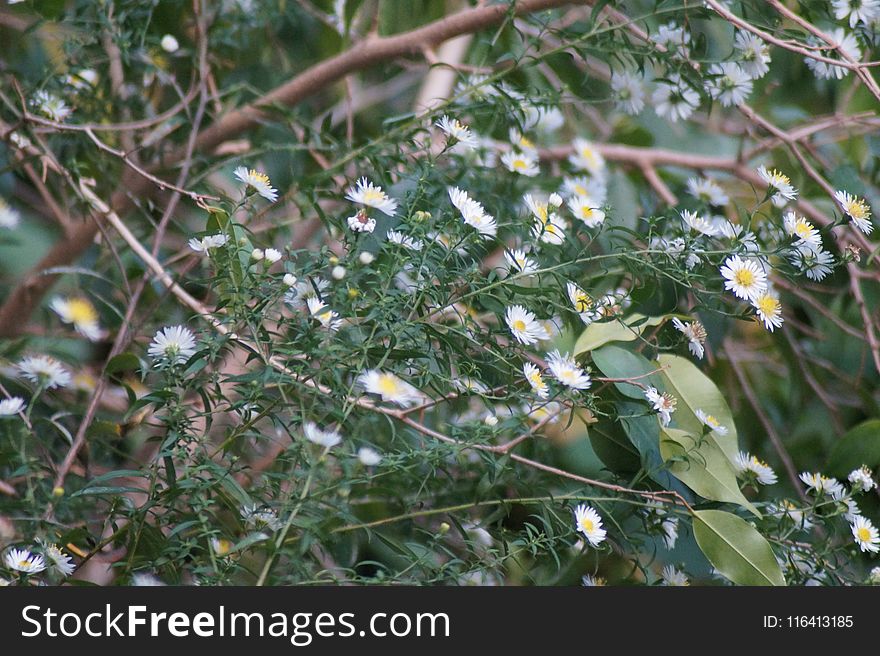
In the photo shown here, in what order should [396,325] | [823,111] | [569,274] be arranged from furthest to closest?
1. [823,111]
2. [569,274]
3. [396,325]

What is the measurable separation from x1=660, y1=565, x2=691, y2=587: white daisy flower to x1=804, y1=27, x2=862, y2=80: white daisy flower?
392 millimetres

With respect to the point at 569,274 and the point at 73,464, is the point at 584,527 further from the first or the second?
the point at 73,464

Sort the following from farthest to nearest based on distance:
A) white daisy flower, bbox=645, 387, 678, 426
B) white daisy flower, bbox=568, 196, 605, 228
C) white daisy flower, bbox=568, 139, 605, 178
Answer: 1. white daisy flower, bbox=568, 139, 605, 178
2. white daisy flower, bbox=568, 196, 605, 228
3. white daisy flower, bbox=645, 387, 678, 426

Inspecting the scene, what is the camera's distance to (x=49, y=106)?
2.54 feet

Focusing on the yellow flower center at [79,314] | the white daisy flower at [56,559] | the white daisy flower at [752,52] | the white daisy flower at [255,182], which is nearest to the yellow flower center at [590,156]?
the white daisy flower at [752,52]

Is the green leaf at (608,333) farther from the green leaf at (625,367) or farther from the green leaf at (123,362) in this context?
the green leaf at (123,362)

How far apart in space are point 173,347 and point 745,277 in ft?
1.27

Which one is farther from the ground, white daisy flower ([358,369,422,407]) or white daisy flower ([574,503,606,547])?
white daisy flower ([358,369,422,407])

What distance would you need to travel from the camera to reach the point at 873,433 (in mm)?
756

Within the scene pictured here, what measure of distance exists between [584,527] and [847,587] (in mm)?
190

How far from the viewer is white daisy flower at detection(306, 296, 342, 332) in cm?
54

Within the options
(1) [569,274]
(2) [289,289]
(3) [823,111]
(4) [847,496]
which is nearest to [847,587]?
(4) [847,496]

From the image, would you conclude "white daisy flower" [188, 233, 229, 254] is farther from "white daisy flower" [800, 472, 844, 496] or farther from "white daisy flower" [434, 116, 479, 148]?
"white daisy flower" [800, 472, 844, 496]

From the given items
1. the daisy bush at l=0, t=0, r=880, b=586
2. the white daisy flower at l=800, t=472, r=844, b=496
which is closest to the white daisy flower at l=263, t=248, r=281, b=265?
the daisy bush at l=0, t=0, r=880, b=586
